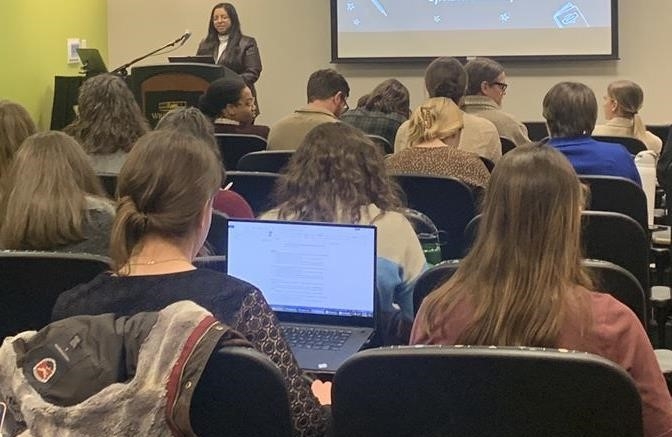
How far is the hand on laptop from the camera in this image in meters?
2.01

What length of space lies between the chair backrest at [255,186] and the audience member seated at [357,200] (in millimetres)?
919

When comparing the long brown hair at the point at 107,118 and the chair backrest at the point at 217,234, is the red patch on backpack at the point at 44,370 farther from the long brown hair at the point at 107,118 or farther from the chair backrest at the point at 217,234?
the long brown hair at the point at 107,118

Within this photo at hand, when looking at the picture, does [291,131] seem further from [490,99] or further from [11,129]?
[11,129]

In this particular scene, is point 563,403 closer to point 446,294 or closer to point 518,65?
point 446,294

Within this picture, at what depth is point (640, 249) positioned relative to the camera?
2.94 metres

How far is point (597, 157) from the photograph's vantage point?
4.01 metres

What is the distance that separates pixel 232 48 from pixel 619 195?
4713 mm

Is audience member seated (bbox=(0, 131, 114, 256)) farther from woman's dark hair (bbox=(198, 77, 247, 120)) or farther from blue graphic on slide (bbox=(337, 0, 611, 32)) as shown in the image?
blue graphic on slide (bbox=(337, 0, 611, 32))

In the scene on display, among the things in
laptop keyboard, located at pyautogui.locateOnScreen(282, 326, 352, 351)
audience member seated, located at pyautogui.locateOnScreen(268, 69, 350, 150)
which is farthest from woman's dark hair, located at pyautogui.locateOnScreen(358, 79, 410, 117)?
laptop keyboard, located at pyautogui.locateOnScreen(282, 326, 352, 351)

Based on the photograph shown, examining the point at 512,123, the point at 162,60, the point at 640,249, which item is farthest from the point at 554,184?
the point at 162,60

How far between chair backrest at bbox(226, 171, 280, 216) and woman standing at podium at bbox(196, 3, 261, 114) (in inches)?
151

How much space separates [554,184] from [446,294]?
289mm

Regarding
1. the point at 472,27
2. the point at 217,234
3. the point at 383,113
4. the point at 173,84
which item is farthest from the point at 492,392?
the point at 472,27

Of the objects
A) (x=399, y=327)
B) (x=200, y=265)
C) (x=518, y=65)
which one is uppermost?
(x=518, y=65)
